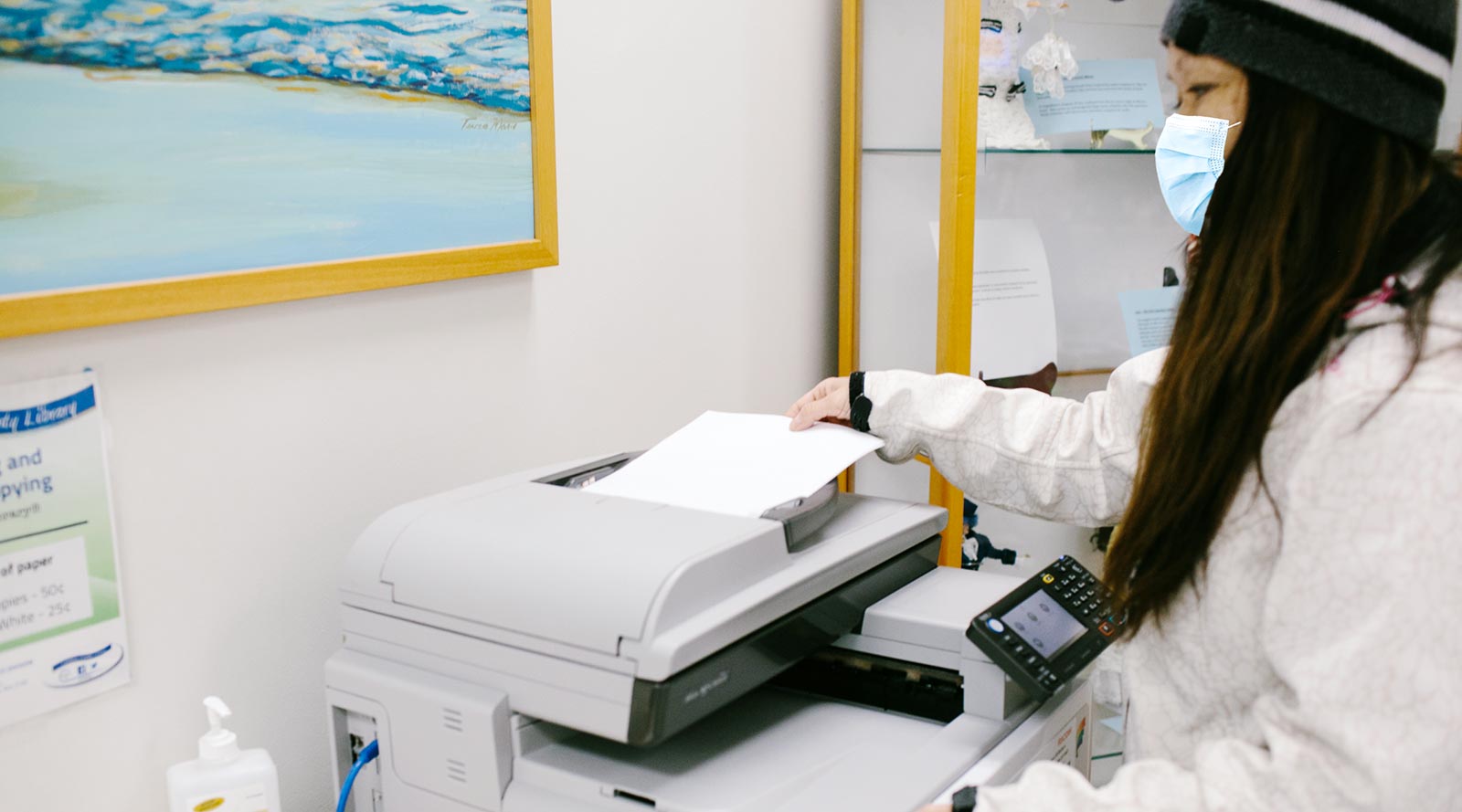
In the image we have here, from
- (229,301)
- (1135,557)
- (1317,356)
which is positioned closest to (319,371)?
(229,301)

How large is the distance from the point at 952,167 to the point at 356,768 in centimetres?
121

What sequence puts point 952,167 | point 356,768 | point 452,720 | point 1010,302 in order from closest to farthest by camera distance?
point 452,720, point 356,768, point 952,167, point 1010,302

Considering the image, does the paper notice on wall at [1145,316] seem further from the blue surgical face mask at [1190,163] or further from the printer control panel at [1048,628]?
the printer control panel at [1048,628]

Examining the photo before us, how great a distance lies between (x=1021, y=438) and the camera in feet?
4.06

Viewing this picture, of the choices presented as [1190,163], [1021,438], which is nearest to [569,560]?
[1021,438]

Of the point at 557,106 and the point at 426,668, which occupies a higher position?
the point at 557,106

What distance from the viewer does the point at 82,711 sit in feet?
A: 3.51

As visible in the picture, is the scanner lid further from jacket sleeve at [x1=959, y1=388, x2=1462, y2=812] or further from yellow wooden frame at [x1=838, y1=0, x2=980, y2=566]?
yellow wooden frame at [x1=838, y1=0, x2=980, y2=566]

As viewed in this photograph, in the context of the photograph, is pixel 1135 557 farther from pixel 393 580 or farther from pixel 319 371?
pixel 319 371

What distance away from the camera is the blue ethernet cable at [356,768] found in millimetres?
1104

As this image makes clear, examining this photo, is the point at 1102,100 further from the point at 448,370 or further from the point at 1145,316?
the point at 448,370

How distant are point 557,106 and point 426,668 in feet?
2.64

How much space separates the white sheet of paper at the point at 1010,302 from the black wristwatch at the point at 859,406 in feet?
2.07
